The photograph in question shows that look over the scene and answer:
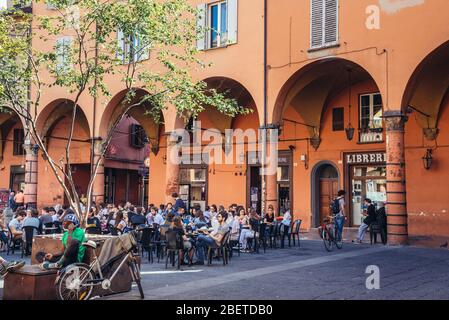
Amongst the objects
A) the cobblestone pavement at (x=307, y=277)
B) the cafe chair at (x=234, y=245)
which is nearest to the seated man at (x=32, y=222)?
the cobblestone pavement at (x=307, y=277)

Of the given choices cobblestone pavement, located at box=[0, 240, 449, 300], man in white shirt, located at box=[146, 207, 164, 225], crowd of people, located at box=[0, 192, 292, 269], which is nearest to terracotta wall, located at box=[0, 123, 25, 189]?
crowd of people, located at box=[0, 192, 292, 269]

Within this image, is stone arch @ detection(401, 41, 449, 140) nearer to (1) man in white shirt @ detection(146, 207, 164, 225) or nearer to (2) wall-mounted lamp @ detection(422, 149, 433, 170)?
(2) wall-mounted lamp @ detection(422, 149, 433, 170)

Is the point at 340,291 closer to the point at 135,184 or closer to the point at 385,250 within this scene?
the point at 385,250

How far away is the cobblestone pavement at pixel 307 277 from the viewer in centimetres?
871

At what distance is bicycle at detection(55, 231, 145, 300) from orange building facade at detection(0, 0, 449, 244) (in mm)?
9747

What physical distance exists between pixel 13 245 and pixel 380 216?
10753mm

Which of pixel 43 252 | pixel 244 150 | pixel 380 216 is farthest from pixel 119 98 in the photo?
pixel 43 252

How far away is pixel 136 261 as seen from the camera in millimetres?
8719

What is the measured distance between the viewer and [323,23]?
57.8 ft

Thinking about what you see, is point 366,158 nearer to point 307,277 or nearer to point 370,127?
point 370,127

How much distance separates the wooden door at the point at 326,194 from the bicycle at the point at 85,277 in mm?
14502

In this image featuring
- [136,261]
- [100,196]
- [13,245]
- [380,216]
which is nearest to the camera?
[136,261]

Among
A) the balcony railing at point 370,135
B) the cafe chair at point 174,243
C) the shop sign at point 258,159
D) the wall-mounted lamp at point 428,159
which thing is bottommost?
the cafe chair at point 174,243

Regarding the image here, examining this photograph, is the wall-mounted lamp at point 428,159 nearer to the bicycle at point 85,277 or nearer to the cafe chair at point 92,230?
the cafe chair at point 92,230
